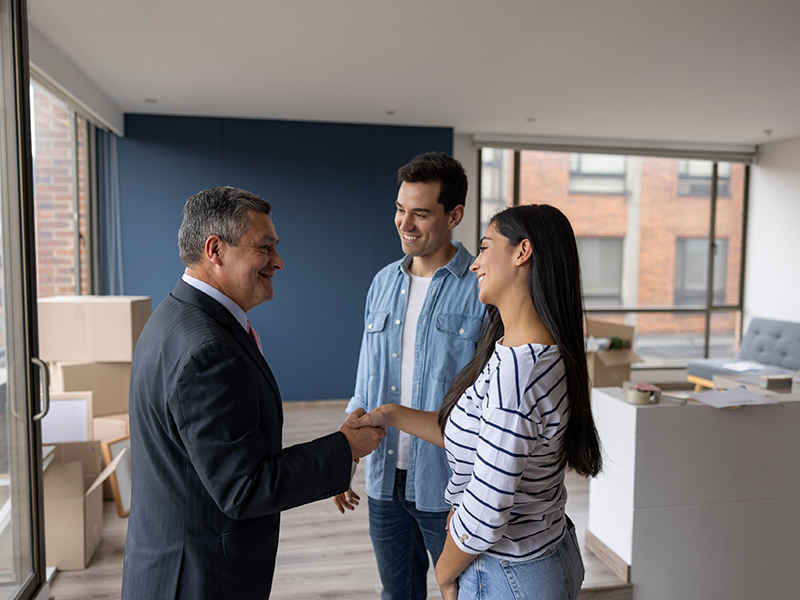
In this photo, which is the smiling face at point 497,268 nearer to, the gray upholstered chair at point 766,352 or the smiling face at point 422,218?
the smiling face at point 422,218

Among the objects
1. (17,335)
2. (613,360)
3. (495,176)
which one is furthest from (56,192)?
(613,360)

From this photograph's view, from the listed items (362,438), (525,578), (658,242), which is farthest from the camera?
(658,242)

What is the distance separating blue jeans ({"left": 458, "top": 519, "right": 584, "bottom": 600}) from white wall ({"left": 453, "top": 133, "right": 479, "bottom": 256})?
486 cm

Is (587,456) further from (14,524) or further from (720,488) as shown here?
(14,524)

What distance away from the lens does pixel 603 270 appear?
6.57 meters

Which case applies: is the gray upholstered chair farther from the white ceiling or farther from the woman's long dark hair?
the woman's long dark hair

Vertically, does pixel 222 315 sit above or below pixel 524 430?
above

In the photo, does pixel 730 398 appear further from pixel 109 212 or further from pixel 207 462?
pixel 109 212

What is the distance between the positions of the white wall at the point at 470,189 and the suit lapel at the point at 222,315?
15.7 feet

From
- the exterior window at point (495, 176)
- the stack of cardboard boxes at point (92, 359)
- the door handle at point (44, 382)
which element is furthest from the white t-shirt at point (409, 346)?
the exterior window at point (495, 176)

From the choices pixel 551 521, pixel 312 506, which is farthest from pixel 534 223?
pixel 312 506

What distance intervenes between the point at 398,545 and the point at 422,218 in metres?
0.94

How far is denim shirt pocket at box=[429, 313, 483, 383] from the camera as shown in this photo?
1611 millimetres

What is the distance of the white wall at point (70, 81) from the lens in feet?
10.2
